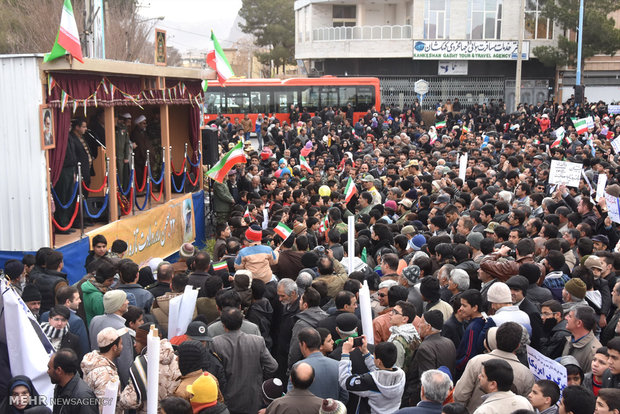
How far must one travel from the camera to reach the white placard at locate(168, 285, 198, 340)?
6645 millimetres

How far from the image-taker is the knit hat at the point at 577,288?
271 inches

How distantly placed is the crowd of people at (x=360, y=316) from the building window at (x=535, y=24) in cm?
3946

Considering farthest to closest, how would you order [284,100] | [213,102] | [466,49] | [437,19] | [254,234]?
[437,19] < [466,49] < [284,100] < [213,102] < [254,234]

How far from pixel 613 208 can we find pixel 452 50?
39.7 m

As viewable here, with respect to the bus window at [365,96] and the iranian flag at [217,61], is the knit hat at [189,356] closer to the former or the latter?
the iranian flag at [217,61]

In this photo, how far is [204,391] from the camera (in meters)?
5.18

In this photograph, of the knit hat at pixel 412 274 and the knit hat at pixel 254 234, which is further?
the knit hat at pixel 254 234

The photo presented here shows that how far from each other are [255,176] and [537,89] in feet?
123

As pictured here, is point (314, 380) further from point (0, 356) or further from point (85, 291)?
point (85, 291)

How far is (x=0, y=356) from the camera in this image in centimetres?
566

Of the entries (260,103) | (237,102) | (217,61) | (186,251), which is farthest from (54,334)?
(260,103)

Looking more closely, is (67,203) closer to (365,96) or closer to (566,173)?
(566,173)

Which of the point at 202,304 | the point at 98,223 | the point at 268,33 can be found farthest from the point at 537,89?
the point at 202,304

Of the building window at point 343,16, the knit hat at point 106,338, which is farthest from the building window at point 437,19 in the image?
the knit hat at point 106,338
